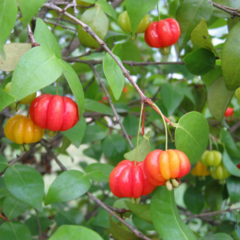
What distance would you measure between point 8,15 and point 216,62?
2.04ft

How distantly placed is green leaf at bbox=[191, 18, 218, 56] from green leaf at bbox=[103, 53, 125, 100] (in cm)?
25

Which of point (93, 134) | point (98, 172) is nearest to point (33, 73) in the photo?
point (98, 172)

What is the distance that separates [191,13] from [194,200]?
34.9 inches

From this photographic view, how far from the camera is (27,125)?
2.15 feet

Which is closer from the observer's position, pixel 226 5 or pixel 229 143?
pixel 226 5

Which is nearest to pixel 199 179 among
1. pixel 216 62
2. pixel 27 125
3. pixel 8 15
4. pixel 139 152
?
pixel 216 62

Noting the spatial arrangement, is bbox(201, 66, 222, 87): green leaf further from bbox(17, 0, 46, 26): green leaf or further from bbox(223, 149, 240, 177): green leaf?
bbox(17, 0, 46, 26): green leaf

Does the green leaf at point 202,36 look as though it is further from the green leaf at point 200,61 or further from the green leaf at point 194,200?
the green leaf at point 194,200

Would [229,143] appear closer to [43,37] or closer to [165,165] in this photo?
[165,165]

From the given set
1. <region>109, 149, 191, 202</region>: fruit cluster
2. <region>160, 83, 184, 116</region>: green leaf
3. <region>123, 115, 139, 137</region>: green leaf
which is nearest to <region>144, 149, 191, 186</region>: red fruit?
<region>109, 149, 191, 202</region>: fruit cluster

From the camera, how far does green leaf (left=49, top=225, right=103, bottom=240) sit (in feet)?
A: 1.44

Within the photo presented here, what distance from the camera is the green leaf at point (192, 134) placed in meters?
0.55

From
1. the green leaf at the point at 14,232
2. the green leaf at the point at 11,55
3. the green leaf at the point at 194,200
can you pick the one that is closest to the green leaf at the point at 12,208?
the green leaf at the point at 14,232

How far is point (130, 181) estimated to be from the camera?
55 cm
